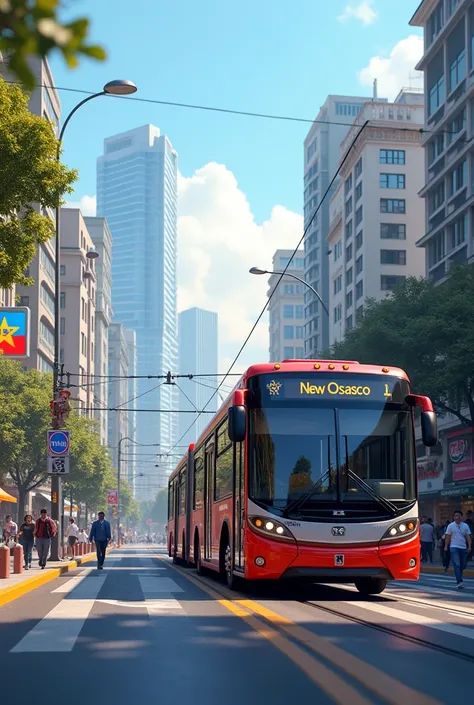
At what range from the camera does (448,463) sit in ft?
182

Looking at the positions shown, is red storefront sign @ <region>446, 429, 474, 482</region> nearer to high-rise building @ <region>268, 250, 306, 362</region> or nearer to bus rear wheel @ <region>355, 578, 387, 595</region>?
bus rear wheel @ <region>355, 578, 387, 595</region>

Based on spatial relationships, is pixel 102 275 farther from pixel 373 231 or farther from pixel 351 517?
pixel 351 517

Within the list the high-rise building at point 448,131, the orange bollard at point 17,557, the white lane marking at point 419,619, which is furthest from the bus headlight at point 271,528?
the high-rise building at point 448,131

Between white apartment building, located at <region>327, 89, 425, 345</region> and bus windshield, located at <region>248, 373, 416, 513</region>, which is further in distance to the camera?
white apartment building, located at <region>327, 89, 425, 345</region>

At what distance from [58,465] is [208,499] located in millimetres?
12282

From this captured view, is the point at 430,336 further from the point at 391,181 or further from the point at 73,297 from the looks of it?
the point at 73,297

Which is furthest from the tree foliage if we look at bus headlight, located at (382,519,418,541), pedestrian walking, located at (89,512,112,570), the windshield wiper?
the windshield wiper

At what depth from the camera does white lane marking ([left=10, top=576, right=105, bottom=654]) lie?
852 centimetres

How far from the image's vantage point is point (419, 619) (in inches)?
448

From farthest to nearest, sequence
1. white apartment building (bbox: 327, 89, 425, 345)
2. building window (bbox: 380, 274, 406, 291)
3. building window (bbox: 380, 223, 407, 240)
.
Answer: building window (bbox: 380, 223, 407, 240) → white apartment building (bbox: 327, 89, 425, 345) → building window (bbox: 380, 274, 406, 291)

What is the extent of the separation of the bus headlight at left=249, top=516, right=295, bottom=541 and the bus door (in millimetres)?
5106

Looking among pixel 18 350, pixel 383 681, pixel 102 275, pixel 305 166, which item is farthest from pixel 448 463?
pixel 102 275

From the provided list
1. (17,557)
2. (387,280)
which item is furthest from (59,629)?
(387,280)

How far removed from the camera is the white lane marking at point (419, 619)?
32.8ft
